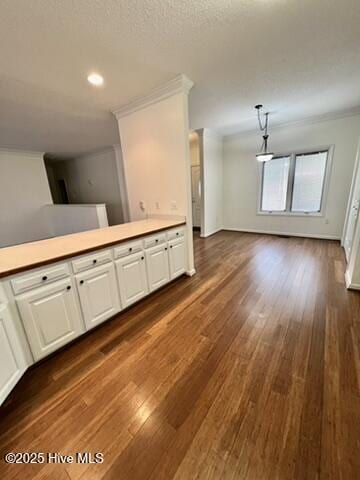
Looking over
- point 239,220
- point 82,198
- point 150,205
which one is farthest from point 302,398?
point 82,198

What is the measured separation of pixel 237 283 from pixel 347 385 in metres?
1.54

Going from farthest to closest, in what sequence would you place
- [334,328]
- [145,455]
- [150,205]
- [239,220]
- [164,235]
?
[239,220], [150,205], [164,235], [334,328], [145,455]

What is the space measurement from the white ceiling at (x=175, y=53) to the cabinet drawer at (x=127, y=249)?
6.21 ft

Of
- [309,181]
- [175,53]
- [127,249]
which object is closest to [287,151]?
[309,181]

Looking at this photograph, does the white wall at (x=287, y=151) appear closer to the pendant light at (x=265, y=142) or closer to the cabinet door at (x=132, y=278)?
the pendant light at (x=265, y=142)

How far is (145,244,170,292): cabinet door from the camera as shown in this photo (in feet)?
7.95

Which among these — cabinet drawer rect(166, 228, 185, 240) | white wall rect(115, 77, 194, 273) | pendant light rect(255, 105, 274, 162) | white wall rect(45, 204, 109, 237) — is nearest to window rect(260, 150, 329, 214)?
pendant light rect(255, 105, 274, 162)

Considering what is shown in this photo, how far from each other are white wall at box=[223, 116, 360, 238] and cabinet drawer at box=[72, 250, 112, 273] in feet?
15.3

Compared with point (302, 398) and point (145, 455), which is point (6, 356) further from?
point (302, 398)

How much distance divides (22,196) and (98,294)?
551 cm

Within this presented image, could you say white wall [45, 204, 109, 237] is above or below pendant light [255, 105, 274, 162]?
below

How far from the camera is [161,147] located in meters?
2.80

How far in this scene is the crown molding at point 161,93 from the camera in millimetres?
2371

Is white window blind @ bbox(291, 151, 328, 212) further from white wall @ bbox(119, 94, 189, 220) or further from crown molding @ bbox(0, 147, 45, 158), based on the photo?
crown molding @ bbox(0, 147, 45, 158)
